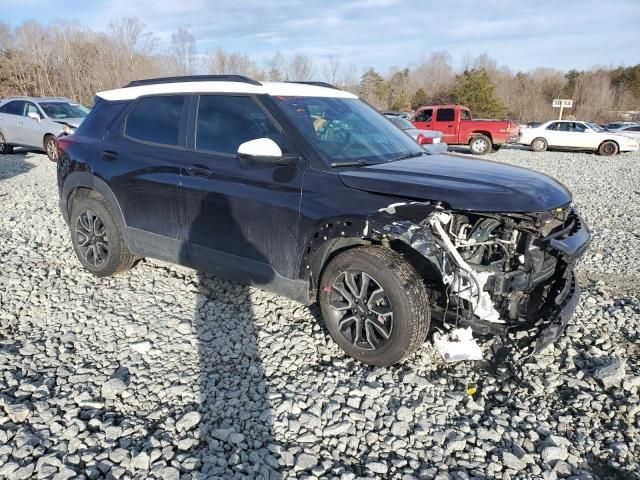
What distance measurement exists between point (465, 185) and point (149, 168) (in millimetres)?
2717

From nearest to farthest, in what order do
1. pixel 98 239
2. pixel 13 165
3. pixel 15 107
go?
pixel 98 239 → pixel 13 165 → pixel 15 107

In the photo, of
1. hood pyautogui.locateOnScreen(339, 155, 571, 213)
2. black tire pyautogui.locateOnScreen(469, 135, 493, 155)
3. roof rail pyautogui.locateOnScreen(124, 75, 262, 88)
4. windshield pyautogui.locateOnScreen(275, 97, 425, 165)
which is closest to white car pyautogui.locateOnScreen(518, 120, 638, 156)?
black tire pyautogui.locateOnScreen(469, 135, 493, 155)

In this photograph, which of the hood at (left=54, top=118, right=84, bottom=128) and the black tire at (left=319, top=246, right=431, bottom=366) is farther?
the hood at (left=54, top=118, right=84, bottom=128)

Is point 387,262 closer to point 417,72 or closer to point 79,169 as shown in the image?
point 79,169

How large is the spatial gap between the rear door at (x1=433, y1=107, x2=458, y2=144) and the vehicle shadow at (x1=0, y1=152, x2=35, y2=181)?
575 inches

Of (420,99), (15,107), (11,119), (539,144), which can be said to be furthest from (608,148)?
(420,99)

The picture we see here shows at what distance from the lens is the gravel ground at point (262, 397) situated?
8.43 ft

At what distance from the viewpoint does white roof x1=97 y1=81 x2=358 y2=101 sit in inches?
150

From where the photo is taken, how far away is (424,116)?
65.7 ft

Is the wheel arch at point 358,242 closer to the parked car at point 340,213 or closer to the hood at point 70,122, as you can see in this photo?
the parked car at point 340,213

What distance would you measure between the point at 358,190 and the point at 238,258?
1.19 meters

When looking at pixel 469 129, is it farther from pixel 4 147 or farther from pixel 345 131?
pixel 345 131

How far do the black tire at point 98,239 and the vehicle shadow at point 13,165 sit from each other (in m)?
8.05

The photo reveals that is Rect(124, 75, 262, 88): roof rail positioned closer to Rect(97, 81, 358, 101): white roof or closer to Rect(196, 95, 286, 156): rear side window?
Rect(97, 81, 358, 101): white roof
